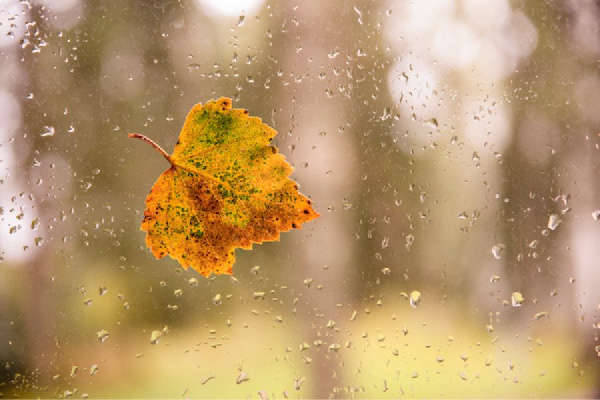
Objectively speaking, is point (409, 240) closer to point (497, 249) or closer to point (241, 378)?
point (497, 249)

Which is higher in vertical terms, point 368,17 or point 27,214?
point 368,17

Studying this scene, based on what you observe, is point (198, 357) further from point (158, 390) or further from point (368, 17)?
point (368, 17)

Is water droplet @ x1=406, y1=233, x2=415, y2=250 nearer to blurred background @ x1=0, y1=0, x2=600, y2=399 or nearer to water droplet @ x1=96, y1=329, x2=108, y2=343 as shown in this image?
blurred background @ x1=0, y1=0, x2=600, y2=399

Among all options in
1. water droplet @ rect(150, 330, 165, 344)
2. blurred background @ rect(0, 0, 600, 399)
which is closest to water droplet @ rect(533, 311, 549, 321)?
blurred background @ rect(0, 0, 600, 399)

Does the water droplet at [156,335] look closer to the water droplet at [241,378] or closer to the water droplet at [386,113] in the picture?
the water droplet at [241,378]

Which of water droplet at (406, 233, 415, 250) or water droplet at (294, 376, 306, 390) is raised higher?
water droplet at (406, 233, 415, 250)

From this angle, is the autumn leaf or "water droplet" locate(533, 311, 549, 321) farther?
"water droplet" locate(533, 311, 549, 321)

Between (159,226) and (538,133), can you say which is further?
(538,133)

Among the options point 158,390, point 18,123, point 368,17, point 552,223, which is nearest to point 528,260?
point 552,223
